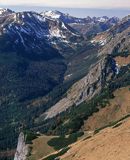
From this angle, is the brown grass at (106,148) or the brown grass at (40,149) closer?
the brown grass at (106,148)

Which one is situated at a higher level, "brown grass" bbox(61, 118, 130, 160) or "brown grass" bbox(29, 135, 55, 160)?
"brown grass" bbox(61, 118, 130, 160)

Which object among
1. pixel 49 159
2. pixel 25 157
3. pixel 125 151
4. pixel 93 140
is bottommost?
pixel 25 157

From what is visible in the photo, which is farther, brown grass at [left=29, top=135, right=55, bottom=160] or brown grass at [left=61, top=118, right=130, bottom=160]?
brown grass at [left=29, top=135, right=55, bottom=160]

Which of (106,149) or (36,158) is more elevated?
(106,149)

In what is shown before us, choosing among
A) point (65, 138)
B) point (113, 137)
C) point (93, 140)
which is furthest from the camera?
point (65, 138)

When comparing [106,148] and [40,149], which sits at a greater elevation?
[106,148]

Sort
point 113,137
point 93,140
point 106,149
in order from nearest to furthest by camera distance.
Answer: point 106,149
point 113,137
point 93,140

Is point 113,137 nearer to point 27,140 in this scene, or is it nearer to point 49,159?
point 49,159

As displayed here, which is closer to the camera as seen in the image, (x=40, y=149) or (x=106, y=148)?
(x=106, y=148)

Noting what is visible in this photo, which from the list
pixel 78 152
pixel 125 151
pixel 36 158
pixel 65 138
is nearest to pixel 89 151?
pixel 78 152

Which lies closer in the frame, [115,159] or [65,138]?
[115,159]

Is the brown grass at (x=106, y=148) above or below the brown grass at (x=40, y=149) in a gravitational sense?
above
